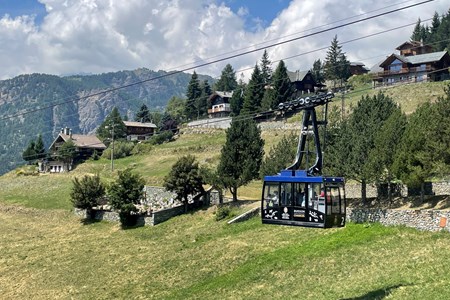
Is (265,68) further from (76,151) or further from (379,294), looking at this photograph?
(379,294)

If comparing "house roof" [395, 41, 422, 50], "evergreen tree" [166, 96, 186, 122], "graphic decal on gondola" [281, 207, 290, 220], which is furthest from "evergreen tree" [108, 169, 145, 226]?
"house roof" [395, 41, 422, 50]

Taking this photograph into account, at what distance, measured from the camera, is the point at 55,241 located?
53.3 meters

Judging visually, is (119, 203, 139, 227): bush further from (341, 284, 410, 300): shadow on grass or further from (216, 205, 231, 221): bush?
(341, 284, 410, 300): shadow on grass

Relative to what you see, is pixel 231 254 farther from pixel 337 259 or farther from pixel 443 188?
pixel 443 188

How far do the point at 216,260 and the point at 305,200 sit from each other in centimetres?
1535

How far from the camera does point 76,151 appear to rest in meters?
110

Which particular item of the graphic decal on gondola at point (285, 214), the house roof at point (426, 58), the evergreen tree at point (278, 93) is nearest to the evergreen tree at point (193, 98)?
the evergreen tree at point (278, 93)

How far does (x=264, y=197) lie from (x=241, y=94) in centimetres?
10603

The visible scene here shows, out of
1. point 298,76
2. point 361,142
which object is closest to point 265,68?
point 298,76

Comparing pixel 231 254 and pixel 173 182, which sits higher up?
pixel 173 182

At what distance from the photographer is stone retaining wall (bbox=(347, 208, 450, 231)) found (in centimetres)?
3419

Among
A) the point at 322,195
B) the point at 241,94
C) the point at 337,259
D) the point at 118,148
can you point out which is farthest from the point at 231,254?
the point at 241,94

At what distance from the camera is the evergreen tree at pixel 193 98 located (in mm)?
141375

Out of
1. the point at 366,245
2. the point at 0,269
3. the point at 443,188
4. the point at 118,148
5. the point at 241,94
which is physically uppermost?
the point at 241,94
